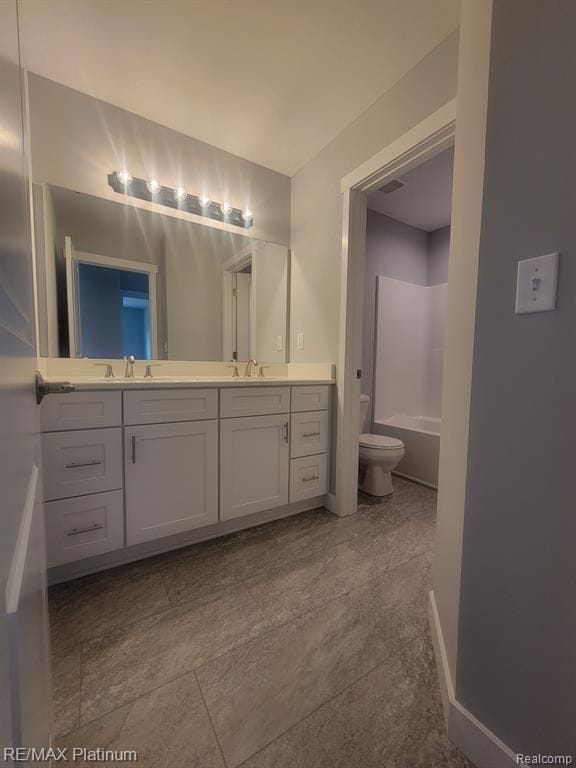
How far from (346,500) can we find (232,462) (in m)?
0.80

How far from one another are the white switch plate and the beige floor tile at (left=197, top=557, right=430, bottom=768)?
114 cm

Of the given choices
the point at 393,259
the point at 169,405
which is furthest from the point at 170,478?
the point at 393,259

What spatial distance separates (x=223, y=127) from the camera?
72.5 inches

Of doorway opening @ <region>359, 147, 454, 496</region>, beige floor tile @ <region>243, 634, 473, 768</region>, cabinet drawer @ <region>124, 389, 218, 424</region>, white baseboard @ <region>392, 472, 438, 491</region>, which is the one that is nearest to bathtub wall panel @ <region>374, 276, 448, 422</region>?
doorway opening @ <region>359, 147, 454, 496</region>

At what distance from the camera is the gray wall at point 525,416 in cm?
58

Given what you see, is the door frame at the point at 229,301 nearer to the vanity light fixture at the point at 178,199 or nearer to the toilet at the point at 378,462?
the vanity light fixture at the point at 178,199

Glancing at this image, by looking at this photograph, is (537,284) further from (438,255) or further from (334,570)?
(438,255)

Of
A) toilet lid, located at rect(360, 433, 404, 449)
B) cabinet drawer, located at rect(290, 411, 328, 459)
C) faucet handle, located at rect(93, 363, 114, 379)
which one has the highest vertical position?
faucet handle, located at rect(93, 363, 114, 379)

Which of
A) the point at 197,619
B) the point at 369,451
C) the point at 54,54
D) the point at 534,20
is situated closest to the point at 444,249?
the point at 369,451

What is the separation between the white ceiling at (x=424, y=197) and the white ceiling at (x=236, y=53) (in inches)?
28.2

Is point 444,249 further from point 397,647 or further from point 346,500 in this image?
point 397,647

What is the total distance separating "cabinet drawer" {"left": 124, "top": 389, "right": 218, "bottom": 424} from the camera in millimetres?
1390

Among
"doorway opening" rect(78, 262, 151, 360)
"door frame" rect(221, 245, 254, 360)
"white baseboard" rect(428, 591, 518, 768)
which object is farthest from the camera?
"door frame" rect(221, 245, 254, 360)

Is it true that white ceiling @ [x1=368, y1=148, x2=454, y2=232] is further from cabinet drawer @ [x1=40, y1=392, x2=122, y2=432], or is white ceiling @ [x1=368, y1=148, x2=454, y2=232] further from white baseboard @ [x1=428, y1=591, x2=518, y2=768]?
white baseboard @ [x1=428, y1=591, x2=518, y2=768]
